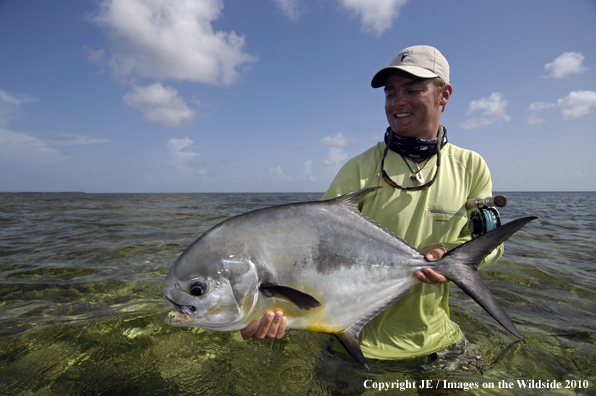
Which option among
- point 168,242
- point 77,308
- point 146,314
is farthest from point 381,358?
point 168,242

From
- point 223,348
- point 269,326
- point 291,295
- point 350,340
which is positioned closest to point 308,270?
point 291,295

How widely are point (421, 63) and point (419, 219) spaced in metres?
1.17

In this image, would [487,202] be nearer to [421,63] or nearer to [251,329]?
[421,63]

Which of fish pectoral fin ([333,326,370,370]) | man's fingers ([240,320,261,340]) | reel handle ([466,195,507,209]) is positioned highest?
reel handle ([466,195,507,209])

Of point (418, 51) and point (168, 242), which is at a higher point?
point (418, 51)

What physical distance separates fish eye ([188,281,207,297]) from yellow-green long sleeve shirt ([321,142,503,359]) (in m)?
1.18

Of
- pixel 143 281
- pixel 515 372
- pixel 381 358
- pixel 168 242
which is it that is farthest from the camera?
pixel 168 242

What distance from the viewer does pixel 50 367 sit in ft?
8.93

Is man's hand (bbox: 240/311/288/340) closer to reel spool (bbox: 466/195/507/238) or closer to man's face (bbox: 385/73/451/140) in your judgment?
reel spool (bbox: 466/195/507/238)

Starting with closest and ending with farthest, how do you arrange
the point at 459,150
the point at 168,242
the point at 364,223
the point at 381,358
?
1. the point at 364,223
2. the point at 381,358
3. the point at 459,150
4. the point at 168,242

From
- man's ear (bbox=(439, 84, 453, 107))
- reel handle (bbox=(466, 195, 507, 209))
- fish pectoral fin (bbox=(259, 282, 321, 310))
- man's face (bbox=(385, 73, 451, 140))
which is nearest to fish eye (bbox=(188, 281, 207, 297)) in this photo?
fish pectoral fin (bbox=(259, 282, 321, 310))

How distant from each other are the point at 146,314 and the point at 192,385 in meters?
1.56

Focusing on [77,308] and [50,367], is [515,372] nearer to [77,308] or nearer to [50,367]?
[50,367]

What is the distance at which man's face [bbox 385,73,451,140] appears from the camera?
7.36ft
